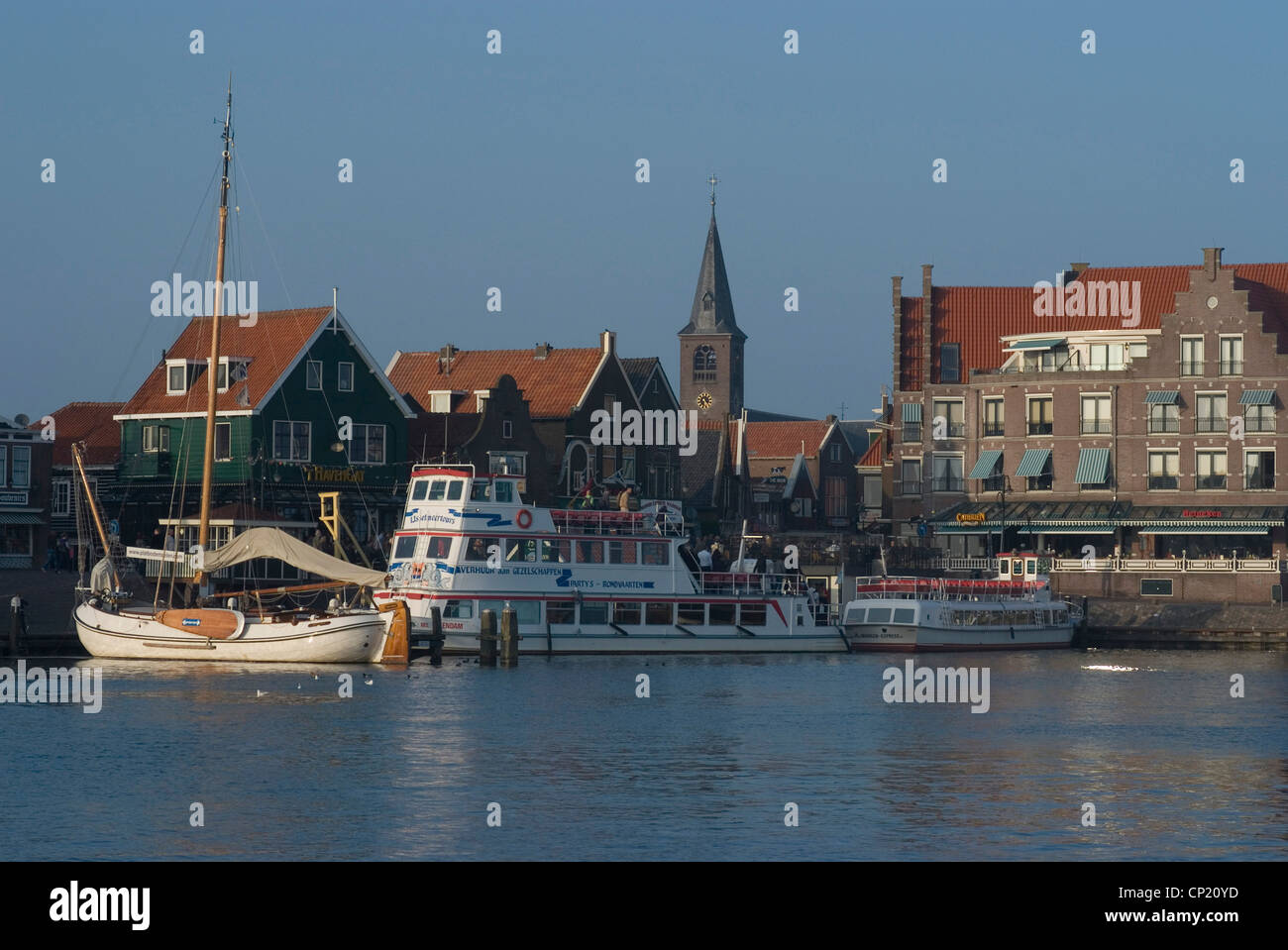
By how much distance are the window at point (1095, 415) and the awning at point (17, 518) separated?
156ft

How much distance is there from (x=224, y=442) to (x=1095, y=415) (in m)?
40.3

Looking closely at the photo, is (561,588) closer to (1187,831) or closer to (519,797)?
(519,797)

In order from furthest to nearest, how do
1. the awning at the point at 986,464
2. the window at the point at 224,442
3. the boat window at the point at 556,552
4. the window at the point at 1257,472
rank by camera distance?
the awning at the point at 986,464 → the window at the point at 1257,472 → the window at the point at 224,442 → the boat window at the point at 556,552

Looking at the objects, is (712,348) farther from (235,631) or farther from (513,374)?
(235,631)

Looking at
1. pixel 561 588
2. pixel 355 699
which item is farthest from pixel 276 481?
pixel 355 699

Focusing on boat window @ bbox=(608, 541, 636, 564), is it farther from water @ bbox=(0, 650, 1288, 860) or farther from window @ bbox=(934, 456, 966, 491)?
window @ bbox=(934, 456, 966, 491)

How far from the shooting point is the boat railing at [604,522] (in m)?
65.2

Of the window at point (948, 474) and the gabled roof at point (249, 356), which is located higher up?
the gabled roof at point (249, 356)

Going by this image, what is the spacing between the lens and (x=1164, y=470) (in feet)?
295

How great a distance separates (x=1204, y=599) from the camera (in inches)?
3211

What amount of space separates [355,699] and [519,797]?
54.2 ft

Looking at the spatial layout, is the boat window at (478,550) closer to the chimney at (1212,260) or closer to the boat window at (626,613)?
the boat window at (626,613)

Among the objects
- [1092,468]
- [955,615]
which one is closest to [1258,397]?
[1092,468]

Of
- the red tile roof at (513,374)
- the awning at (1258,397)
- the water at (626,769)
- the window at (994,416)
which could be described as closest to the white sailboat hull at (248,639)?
the water at (626,769)
